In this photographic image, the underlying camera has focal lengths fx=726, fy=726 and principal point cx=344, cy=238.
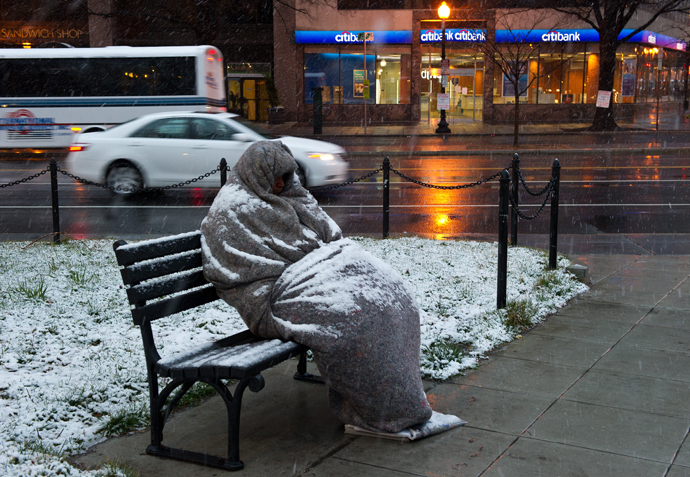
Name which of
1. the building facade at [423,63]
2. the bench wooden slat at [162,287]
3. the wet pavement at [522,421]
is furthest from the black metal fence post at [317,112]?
the bench wooden slat at [162,287]

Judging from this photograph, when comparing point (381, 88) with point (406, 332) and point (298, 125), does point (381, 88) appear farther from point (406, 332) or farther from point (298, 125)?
point (406, 332)

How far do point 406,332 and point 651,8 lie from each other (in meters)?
38.2

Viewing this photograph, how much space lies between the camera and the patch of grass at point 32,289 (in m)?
6.41

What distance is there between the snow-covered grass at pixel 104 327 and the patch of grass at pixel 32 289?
0.02 m

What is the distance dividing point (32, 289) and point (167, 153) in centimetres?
791

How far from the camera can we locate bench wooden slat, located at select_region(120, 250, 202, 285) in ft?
12.8

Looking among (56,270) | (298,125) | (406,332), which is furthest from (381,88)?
(406,332)

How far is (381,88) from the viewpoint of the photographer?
35219 millimetres

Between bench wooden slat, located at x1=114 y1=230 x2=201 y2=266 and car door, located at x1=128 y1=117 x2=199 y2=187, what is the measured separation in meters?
10.1

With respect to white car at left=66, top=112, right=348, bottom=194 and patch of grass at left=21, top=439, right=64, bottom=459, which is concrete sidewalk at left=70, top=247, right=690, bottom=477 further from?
white car at left=66, top=112, right=348, bottom=194

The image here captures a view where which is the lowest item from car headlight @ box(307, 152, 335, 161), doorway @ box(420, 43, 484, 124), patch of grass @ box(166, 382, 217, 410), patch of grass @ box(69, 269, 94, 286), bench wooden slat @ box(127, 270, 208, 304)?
patch of grass @ box(166, 382, 217, 410)

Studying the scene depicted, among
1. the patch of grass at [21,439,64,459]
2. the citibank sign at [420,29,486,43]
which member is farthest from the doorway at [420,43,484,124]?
the patch of grass at [21,439,64,459]

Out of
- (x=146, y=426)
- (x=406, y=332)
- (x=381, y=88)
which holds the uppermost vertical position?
(x=381, y=88)

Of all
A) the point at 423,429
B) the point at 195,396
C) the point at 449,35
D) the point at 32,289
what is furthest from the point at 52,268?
the point at 449,35
